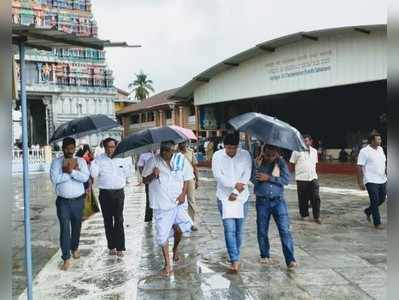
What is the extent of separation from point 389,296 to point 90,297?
3.98m

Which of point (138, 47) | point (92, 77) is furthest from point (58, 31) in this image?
point (92, 77)

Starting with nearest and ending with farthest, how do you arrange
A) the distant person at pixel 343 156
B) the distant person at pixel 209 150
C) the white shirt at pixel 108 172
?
the white shirt at pixel 108 172 → the distant person at pixel 343 156 → the distant person at pixel 209 150

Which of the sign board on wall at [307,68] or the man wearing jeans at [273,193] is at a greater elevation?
the sign board on wall at [307,68]

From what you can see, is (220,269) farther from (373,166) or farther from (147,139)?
(373,166)

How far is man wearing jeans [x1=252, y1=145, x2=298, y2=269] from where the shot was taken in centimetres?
586

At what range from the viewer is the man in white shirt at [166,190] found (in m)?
5.75

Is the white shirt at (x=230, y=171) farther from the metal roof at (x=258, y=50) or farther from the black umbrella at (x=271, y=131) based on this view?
the metal roof at (x=258, y=50)

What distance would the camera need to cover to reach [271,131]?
555cm

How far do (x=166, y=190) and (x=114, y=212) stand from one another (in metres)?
1.12

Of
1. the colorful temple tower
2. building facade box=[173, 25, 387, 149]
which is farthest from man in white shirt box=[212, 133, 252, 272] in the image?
the colorful temple tower

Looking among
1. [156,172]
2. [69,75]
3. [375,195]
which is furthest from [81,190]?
[69,75]

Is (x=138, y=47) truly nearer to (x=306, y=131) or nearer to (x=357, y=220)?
(x=357, y=220)

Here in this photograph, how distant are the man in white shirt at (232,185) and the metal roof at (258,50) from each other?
12.1 m

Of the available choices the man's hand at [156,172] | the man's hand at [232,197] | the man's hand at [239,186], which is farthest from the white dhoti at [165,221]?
the man's hand at [239,186]
